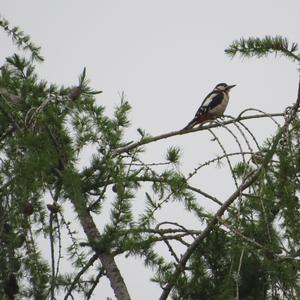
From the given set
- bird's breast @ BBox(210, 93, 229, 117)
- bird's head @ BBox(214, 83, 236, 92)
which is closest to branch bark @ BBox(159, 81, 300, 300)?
bird's breast @ BBox(210, 93, 229, 117)

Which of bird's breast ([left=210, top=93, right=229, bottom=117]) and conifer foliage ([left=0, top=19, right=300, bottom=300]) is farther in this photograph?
bird's breast ([left=210, top=93, right=229, bottom=117])

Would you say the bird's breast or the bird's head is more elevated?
the bird's head

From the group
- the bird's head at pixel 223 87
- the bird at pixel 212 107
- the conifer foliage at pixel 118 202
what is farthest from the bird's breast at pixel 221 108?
the conifer foliage at pixel 118 202

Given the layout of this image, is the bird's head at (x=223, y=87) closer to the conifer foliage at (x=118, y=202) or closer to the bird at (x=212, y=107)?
the bird at (x=212, y=107)

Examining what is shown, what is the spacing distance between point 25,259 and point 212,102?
13.9 feet

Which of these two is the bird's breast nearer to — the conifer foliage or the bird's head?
the bird's head

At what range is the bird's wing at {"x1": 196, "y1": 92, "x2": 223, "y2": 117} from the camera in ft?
21.1

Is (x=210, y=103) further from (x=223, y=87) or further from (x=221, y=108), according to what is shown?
(x=223, y=87)

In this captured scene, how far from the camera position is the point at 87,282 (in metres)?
3.12

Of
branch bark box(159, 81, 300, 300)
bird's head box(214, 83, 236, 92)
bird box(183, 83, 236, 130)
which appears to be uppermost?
bird's head box(214, 83, 236, 92)

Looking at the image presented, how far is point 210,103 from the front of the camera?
6574mm

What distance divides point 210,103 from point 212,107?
0.06m

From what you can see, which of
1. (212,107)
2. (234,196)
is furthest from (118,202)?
(212,107)

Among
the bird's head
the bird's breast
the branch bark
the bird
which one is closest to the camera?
the branch bark
